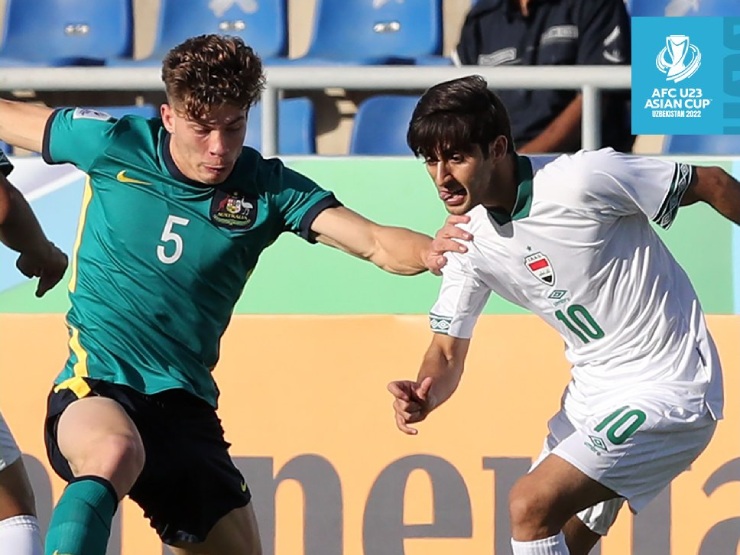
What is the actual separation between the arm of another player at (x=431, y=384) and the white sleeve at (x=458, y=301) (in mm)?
32

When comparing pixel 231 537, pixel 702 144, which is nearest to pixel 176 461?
pixel 231 537

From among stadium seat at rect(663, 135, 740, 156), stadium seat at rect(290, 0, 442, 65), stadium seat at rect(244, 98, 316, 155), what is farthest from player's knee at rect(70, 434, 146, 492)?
stadium seat at rect(290, 0, 442, 65)

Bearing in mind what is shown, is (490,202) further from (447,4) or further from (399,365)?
(447,4)

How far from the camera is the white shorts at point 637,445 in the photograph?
14.3 ft

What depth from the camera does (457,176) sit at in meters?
4.24

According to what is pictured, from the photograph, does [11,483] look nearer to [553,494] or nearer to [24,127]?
[24,127]

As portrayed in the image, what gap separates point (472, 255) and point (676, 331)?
2.14 ft

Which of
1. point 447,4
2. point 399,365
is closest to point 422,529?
point 399,365

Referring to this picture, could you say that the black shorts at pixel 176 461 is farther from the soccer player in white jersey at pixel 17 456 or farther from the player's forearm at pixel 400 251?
the player's forearm at pixel 400 251

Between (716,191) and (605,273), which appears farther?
(605,273)

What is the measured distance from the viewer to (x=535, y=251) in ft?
14.6

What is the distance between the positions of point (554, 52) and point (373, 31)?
1413 millimetres

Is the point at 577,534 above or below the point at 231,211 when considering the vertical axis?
below

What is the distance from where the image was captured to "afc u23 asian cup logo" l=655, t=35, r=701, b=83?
5809mm
